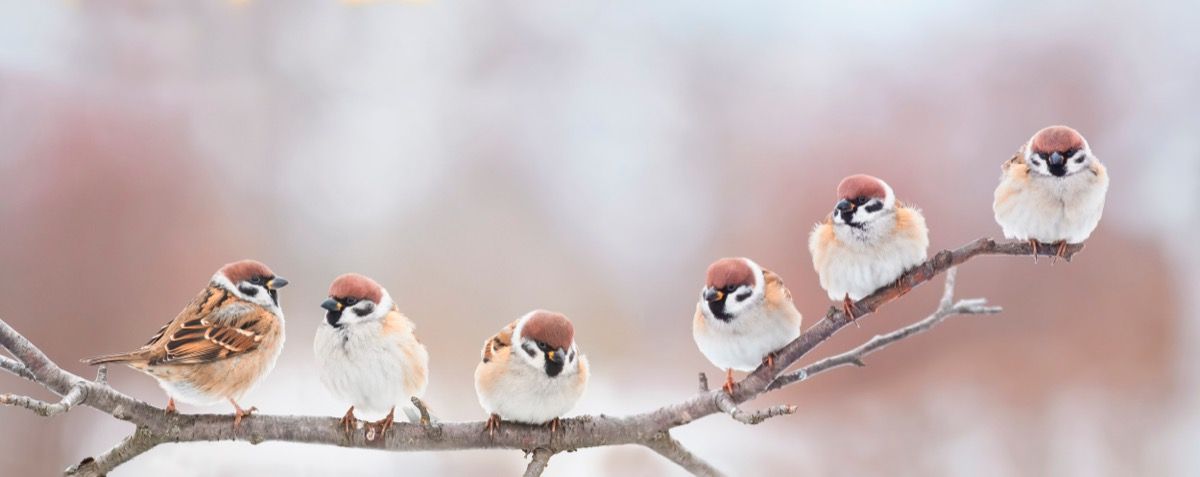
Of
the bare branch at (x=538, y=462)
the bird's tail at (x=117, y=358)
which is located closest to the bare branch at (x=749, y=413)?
the bare branch at (x=538, y=462)

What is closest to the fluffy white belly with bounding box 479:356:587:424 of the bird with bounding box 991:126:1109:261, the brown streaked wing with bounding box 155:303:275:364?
the brown streaked wing with bounding box 155:303:275:364

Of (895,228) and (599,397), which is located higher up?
(895,228)

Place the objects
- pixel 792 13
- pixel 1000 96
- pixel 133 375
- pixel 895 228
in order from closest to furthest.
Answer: pixel 895 228 < pixel 133 375 < pixel 1000 96 < pixel 792 13

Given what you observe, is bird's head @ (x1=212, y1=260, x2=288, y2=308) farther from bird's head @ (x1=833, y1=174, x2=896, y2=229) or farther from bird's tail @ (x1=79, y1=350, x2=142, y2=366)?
bird's head @ (x1=833, y1=174, x2=896, y2=229)

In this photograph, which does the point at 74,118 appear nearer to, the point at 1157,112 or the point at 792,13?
the point at 792,13

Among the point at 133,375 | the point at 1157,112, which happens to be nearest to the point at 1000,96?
the point at 1157,112

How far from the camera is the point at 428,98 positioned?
2.19 meters

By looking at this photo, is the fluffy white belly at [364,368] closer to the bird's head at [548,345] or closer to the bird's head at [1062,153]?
the bird's head at [548,345]

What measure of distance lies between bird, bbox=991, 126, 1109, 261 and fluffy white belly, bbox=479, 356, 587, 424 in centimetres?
55

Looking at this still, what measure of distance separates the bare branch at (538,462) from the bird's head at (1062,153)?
0.66 metres

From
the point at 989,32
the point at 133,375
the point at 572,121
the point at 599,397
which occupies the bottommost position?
the point at 599,397

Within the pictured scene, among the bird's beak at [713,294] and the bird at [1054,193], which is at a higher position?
the bird at [1054,193]

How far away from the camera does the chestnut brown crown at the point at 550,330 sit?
3.87 feet

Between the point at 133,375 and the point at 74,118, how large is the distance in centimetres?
64
